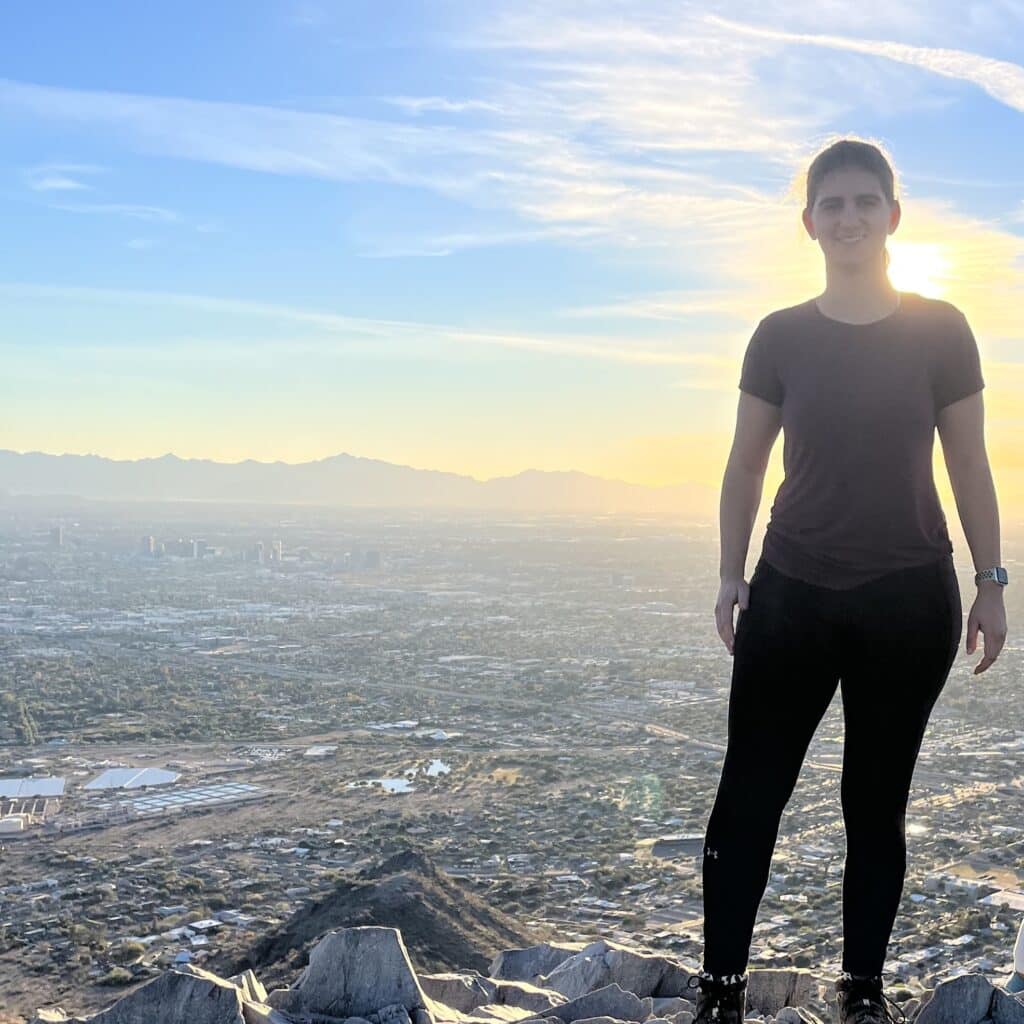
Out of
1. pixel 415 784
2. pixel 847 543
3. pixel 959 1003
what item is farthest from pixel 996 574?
pixel 415 784

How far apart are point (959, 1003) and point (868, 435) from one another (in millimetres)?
1405

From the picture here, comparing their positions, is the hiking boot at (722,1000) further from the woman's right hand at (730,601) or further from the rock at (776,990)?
the rock at (776,990)

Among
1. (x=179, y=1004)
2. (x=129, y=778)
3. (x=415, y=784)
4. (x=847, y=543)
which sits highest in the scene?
(x=847, y=543)

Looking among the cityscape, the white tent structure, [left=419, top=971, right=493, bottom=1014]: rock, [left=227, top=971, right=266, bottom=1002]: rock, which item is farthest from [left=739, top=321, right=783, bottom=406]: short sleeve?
the white tent structure

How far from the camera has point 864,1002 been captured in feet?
8.08

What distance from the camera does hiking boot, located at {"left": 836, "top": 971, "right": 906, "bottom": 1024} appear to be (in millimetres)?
2447

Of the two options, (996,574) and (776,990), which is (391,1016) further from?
(996,574)

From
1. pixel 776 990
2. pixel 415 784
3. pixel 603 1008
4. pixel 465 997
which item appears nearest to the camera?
pixel 603 1008

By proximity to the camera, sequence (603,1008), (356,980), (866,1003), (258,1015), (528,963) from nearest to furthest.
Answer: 1. (866,1003)
2. (258,1015)
3. (356,980)
4. (603,1008)
5. (528,963)

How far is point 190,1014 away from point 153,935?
36.8 feet

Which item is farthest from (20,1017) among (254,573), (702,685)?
(254,573)

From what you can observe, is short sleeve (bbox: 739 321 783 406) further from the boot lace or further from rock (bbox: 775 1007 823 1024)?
rock (bbox: 775 1007 823 1024)

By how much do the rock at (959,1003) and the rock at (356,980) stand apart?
49.8 inches

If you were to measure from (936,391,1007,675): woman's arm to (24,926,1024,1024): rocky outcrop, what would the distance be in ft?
2.84
